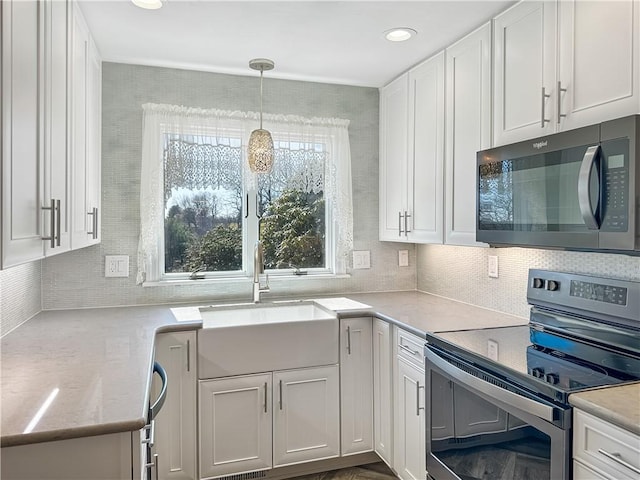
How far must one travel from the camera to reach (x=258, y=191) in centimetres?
303

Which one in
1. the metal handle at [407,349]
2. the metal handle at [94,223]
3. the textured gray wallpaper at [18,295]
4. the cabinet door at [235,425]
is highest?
the metal handle at [94,223]

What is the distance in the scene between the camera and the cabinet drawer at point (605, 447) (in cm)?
109

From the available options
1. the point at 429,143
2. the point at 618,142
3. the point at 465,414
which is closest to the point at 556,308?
the point at 465,414

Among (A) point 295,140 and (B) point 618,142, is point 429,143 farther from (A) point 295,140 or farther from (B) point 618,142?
(B) point 618,142

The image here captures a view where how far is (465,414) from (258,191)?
1.87 metres

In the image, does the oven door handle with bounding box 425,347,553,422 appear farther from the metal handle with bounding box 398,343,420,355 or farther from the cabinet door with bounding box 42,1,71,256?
the cabinet door with bounding box 42,1,71,256

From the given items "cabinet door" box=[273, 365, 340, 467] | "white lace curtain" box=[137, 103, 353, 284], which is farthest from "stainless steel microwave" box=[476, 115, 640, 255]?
"white lace curtain" box=[137, 103, 353, 284]

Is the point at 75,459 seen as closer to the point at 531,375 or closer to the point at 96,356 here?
the point at 96,356

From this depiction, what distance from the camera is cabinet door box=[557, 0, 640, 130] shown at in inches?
56.1

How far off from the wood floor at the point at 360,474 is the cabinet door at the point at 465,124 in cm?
132

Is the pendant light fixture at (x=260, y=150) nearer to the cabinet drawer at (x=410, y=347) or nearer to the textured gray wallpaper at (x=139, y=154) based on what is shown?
the textured gray wallpaper at (x=139, y=154)

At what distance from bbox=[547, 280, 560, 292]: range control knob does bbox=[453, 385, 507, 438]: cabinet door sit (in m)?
0.58

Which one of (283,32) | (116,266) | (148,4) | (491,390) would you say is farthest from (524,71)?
(116,266)

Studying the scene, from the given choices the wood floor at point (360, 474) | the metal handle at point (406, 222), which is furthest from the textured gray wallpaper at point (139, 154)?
the wood floor at point (360, 474)
